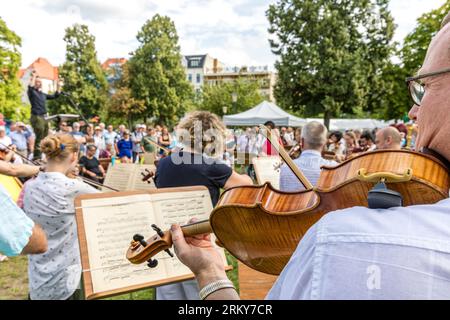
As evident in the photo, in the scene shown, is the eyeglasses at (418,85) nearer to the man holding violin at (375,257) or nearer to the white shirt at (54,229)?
the man holding violin at (375,257)

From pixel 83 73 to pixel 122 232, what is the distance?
152ft

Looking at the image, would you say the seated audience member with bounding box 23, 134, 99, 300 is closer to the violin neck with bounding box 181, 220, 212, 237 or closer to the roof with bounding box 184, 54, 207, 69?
the violin neck with bounding box 181, 220, 212, 237

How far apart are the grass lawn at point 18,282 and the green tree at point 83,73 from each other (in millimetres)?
40509

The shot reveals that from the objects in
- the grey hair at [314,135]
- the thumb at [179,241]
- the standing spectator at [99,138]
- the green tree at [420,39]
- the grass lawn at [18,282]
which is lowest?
the grass lawn at [18,282]

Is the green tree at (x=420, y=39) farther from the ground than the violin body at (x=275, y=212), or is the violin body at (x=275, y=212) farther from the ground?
the green tree at (x=420, y=39)

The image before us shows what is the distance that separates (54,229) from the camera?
9.02 ft

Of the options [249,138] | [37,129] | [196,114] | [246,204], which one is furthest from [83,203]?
[249,138]

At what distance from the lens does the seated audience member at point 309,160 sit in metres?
3.86

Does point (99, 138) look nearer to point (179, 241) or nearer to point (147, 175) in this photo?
point (147, 175)

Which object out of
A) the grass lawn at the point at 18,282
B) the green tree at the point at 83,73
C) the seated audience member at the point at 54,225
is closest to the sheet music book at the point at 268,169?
the grass lawn at the point at 18,282

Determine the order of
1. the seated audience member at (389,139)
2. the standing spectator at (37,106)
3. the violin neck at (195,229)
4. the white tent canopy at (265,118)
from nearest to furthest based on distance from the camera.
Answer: the violin neck at (195,229), the seated audience member at (389,139), the standing spectator at (37,106), the white tent canopy at (265,118)

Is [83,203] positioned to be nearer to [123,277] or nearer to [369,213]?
[123,277]

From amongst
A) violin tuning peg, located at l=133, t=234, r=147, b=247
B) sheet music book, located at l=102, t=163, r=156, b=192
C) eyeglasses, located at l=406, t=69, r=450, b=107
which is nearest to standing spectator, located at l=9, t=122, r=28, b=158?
sheet music book, located at l=102, t=163, r=156, b=192

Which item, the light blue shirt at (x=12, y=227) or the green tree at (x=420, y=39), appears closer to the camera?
the light blue shirt at (x=12, y=227)
